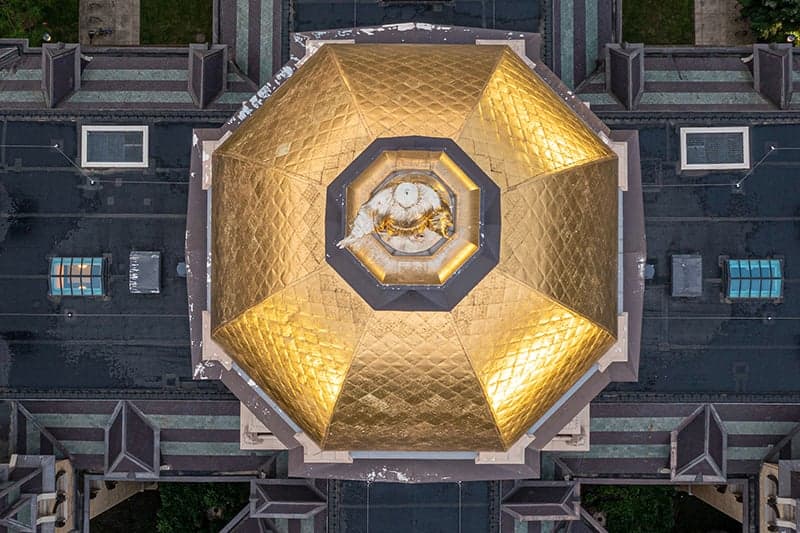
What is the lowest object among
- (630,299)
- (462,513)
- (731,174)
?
(462,513)

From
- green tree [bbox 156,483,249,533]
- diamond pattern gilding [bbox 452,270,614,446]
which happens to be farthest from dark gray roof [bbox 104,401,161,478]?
diamond pattern gilding [bbox 452,270,614,446]

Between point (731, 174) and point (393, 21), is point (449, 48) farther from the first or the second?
point (731, 174)

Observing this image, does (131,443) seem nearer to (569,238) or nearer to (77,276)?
(77,276)

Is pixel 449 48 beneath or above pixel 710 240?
above

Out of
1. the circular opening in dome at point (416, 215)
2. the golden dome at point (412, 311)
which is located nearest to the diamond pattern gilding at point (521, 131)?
the golden dome at point (412, 311)

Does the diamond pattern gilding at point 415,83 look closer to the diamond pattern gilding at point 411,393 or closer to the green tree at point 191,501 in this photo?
the diamond pattern gilding at point 411,393

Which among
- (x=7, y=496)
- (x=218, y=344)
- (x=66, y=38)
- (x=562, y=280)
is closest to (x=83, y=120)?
(x=66, y=38)

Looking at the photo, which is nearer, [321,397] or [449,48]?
[321,397]
